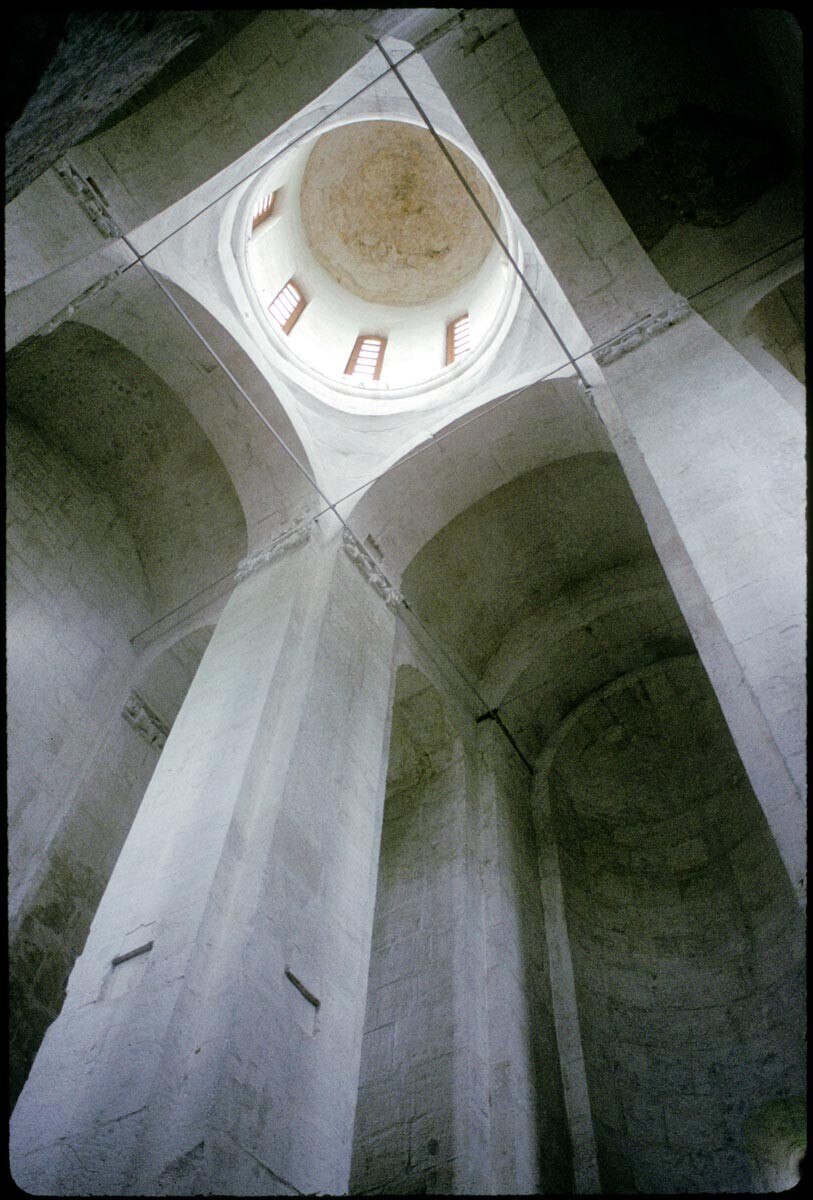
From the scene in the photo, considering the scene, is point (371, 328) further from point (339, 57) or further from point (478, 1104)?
point (478, 1104)

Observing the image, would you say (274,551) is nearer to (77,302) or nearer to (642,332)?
(77,302)

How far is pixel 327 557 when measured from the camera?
889cm

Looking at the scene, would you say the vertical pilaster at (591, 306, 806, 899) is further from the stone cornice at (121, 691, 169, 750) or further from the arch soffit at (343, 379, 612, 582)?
the stone cornice at (121, 691, 169, 750)

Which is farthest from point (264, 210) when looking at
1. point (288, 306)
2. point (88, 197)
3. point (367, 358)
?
point (88, 197)

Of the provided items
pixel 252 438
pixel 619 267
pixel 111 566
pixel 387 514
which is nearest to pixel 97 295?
pixel 252 438

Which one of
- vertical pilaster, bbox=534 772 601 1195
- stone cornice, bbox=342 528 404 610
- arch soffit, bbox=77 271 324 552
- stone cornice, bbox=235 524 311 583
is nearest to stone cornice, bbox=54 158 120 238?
arch soffit, bbox=77 271 324 552

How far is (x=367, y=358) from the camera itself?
12.9 m

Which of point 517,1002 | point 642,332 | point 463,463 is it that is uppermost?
point 642,332

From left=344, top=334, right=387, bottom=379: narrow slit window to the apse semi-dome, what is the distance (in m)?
0.03

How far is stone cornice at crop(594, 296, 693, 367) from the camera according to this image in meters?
6.80

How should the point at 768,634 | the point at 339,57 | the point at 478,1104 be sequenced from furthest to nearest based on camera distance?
the point at 478,1104
the point at 339,57
the point at 768,634

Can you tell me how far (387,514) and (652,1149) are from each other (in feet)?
21.7

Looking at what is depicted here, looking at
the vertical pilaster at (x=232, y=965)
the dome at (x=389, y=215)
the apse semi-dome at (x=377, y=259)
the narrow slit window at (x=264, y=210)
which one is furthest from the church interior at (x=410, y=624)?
the dome at (x=389, y=215)

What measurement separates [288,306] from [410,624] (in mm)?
5502
